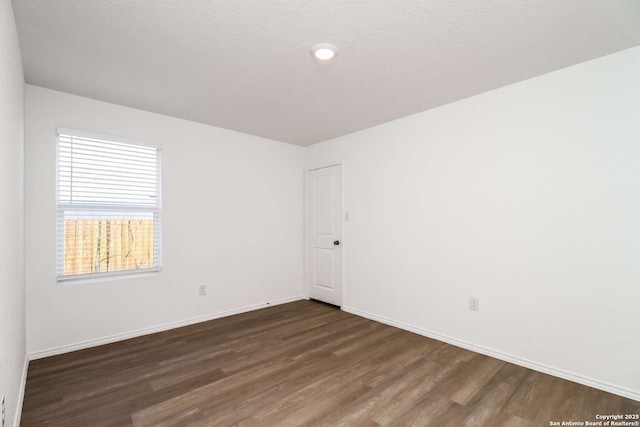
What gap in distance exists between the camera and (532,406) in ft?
6.77

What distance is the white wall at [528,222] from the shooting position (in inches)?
87.8

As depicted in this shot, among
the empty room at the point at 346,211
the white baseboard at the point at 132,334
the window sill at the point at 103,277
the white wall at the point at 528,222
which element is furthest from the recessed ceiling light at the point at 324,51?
the white baseboard at the point at 132,334

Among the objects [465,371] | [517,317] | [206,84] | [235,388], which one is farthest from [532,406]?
[206,84]

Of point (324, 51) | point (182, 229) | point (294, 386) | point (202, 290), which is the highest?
point (324, 51)

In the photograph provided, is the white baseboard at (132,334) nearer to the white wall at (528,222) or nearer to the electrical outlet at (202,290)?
the electrical outlet at (202,290)

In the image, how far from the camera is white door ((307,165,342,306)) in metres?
4.43

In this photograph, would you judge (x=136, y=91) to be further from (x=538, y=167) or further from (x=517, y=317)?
(x=517, y=317)

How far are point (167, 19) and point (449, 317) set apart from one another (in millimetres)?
3531

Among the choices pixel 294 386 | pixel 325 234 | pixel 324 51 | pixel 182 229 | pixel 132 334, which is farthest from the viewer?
pixel 325 234

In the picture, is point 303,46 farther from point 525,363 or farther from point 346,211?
point 525,363

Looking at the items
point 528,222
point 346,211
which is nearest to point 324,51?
point 528,222

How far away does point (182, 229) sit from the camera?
3.68 metres

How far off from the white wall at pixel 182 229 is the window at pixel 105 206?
94mm

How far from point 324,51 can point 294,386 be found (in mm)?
2532
